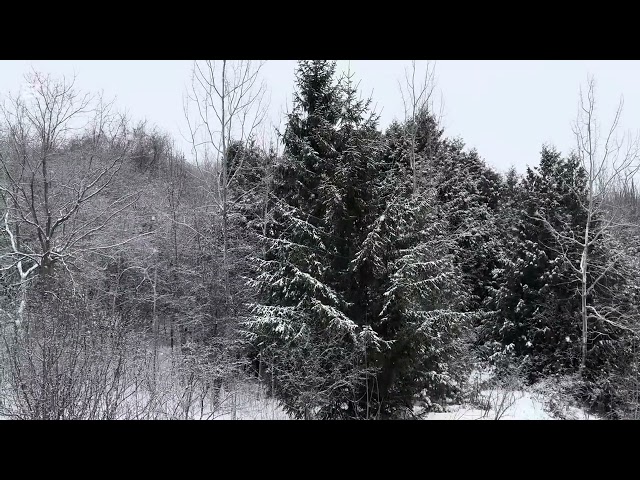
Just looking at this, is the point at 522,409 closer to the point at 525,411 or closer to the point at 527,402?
the point at 525,411

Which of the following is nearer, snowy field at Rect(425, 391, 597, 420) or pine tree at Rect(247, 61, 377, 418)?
pine tree at Rect(247, 61, 377, 418)

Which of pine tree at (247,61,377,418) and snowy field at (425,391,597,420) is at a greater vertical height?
pine tree at (247,61,377,418)

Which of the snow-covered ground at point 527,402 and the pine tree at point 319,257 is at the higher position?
the pine tree at point 319,257

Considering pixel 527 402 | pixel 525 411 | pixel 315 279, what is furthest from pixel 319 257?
pixel 527 402

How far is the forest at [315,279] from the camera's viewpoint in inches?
265

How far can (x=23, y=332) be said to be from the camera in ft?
18.6

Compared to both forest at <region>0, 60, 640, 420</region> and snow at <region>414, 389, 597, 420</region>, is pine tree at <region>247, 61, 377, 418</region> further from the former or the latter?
snow at <region>414, 389, 597, 420</region>

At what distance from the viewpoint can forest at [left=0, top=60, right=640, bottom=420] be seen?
6723mm

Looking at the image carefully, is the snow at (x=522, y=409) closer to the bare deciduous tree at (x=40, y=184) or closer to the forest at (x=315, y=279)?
the forest at (x=315, y=279)

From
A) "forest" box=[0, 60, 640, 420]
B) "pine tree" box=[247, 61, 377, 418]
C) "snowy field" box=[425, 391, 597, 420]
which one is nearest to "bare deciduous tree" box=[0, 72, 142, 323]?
"forest" box=[0, 60, 640, 420]

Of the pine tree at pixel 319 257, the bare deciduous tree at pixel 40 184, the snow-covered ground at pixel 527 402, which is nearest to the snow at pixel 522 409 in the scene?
the snow-covered ground at pixel 527 402
